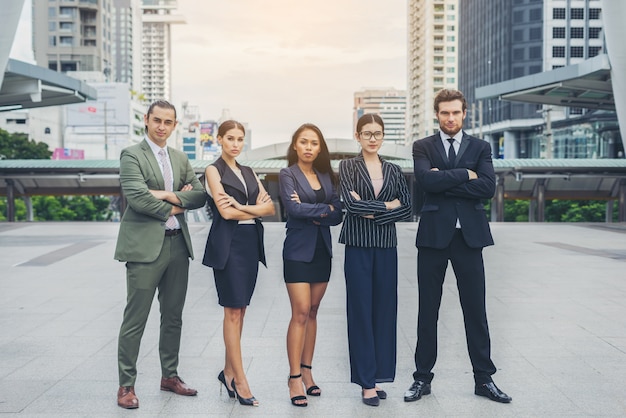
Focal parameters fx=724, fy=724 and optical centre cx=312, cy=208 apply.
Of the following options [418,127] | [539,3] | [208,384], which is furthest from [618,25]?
[418,127]

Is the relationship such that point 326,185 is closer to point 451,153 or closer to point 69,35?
point 451,153

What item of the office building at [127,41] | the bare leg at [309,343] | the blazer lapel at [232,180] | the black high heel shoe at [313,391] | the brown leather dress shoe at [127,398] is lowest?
the black high heel shoe at [313,391]

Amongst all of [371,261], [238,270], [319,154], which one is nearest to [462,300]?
[371,261]

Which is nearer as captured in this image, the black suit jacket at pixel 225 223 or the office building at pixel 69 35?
the black suit jacket at pixel 225 223

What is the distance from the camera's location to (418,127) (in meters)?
150

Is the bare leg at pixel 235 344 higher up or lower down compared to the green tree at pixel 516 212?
higher up

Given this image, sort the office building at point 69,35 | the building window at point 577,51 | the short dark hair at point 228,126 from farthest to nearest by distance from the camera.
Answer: the office building at point 69,35, the building window at point 577,51, the short dark hair at point 228,126

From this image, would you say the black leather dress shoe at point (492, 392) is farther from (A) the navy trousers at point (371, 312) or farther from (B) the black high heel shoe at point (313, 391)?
(B) the black high heel shoe at point (313, 391)

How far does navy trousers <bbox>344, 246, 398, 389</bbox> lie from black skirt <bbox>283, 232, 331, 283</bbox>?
0.55ft

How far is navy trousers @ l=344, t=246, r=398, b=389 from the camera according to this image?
5.03 m

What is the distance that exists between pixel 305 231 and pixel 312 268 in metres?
0.26

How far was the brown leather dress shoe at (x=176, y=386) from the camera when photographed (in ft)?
17.1

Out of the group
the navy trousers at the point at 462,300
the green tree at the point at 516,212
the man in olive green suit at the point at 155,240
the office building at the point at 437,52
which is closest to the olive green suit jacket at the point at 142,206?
the man in olive green suit at the point at 155,240

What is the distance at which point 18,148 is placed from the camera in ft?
230
